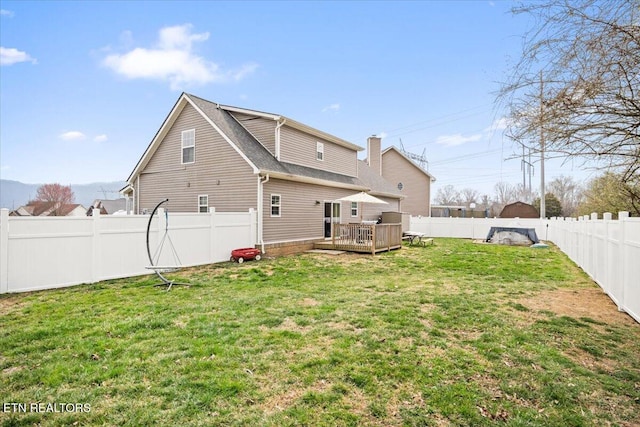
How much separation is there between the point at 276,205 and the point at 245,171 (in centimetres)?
175

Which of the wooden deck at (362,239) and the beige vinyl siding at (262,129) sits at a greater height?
the beige vinyl siding at (262,129)

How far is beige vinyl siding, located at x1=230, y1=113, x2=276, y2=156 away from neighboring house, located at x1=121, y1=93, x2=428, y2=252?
42 mm

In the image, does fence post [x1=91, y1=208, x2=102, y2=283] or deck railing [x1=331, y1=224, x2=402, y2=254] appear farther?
deck railing [x1=331, y1=224, x2=402, y2=254]

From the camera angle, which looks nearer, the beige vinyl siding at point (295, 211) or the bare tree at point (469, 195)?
the beige vinyl siding at point (295, 211)

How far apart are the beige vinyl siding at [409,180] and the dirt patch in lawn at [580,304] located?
19.8 metres

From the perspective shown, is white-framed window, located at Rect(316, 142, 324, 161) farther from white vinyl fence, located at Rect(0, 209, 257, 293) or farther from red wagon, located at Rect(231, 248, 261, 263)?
white vinyl fence, located at Rect(0, 209, 257, 293)

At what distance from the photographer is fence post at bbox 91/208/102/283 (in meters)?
7.52

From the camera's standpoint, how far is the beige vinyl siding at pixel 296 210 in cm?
1240

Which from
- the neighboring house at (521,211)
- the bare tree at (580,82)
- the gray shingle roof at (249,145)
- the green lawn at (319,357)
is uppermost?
the gray shingle roof at (249,145)

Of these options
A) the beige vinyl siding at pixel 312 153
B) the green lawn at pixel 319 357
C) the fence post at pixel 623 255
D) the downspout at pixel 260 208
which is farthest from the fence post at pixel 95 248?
the fence post at pixel 623 255

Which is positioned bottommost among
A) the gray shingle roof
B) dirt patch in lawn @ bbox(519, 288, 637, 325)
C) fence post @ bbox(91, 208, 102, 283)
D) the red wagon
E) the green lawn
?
dirt patch in lawn @ bbox(519, 288, 637, 325)

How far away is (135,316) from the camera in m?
4.97

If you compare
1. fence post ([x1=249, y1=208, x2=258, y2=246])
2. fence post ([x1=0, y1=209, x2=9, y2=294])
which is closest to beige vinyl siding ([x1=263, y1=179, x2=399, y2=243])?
fence post ([x1=249, y1=208, x2=258, y2=246])

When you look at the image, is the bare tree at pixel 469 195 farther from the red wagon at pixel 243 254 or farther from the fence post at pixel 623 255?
the fence post at pixel 623 255
